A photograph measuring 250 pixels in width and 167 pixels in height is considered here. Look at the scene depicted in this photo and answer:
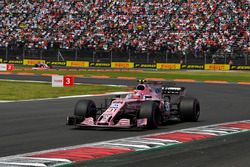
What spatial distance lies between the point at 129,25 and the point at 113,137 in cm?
4715

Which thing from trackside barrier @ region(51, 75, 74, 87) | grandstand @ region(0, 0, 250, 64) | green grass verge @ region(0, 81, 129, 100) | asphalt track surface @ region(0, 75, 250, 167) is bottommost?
green grass verge @ region(0, 81, 129, 100)

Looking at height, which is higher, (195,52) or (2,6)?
(2,6)

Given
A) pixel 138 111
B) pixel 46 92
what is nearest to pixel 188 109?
pixel 138 111

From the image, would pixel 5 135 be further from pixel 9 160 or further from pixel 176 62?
pixel 176 62

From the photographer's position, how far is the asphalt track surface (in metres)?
9.39

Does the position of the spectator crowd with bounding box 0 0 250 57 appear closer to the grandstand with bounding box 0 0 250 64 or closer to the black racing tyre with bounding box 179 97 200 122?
the grandstand with bounding box 0 0 250 64

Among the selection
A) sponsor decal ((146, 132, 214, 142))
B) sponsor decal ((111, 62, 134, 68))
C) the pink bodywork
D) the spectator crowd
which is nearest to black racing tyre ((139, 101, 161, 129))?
the pink bodywork

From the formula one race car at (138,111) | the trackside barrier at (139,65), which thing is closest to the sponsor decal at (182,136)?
the formula one race car at (138,111)

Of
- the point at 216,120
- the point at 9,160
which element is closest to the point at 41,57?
the point at 216,120

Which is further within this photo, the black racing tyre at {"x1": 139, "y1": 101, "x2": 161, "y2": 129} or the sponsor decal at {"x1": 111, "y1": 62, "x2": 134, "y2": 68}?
the sponsor decal at {"x1": 111, "y1": 62, "x2": 134, "y2": 68}

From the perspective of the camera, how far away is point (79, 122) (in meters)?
14.3

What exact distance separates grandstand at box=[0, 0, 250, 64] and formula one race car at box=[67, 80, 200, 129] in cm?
3907

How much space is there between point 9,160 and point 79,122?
5.04 m

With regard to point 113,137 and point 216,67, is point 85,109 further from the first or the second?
point 216,67
